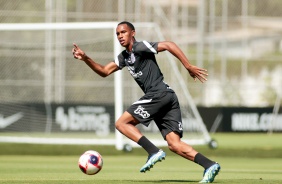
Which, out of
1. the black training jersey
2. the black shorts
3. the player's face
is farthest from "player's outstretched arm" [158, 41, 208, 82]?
the black shorts

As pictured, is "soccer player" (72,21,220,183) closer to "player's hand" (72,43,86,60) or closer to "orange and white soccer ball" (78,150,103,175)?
"player's hand" (72,43,86,60)

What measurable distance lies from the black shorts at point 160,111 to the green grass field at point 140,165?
0.81 meters

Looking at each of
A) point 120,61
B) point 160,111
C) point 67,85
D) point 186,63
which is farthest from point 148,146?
point 67,85

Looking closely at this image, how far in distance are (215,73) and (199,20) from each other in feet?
8.55

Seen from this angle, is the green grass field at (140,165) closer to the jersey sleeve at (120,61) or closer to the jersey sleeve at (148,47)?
the jersey sleeve at (120,61)

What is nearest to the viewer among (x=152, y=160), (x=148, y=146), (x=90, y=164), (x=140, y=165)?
(x=152, y=160)

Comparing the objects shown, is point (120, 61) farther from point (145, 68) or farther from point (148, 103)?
point (148, 103)

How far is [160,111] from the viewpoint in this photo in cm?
1254

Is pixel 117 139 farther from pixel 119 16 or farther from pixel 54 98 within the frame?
pixel 119 16

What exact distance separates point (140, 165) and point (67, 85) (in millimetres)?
14239

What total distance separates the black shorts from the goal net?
36.0ft

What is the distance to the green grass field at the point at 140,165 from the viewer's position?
13.1 metres

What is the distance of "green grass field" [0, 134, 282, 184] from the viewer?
1311 cm

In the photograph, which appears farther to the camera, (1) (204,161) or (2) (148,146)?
(2) (148,146)
